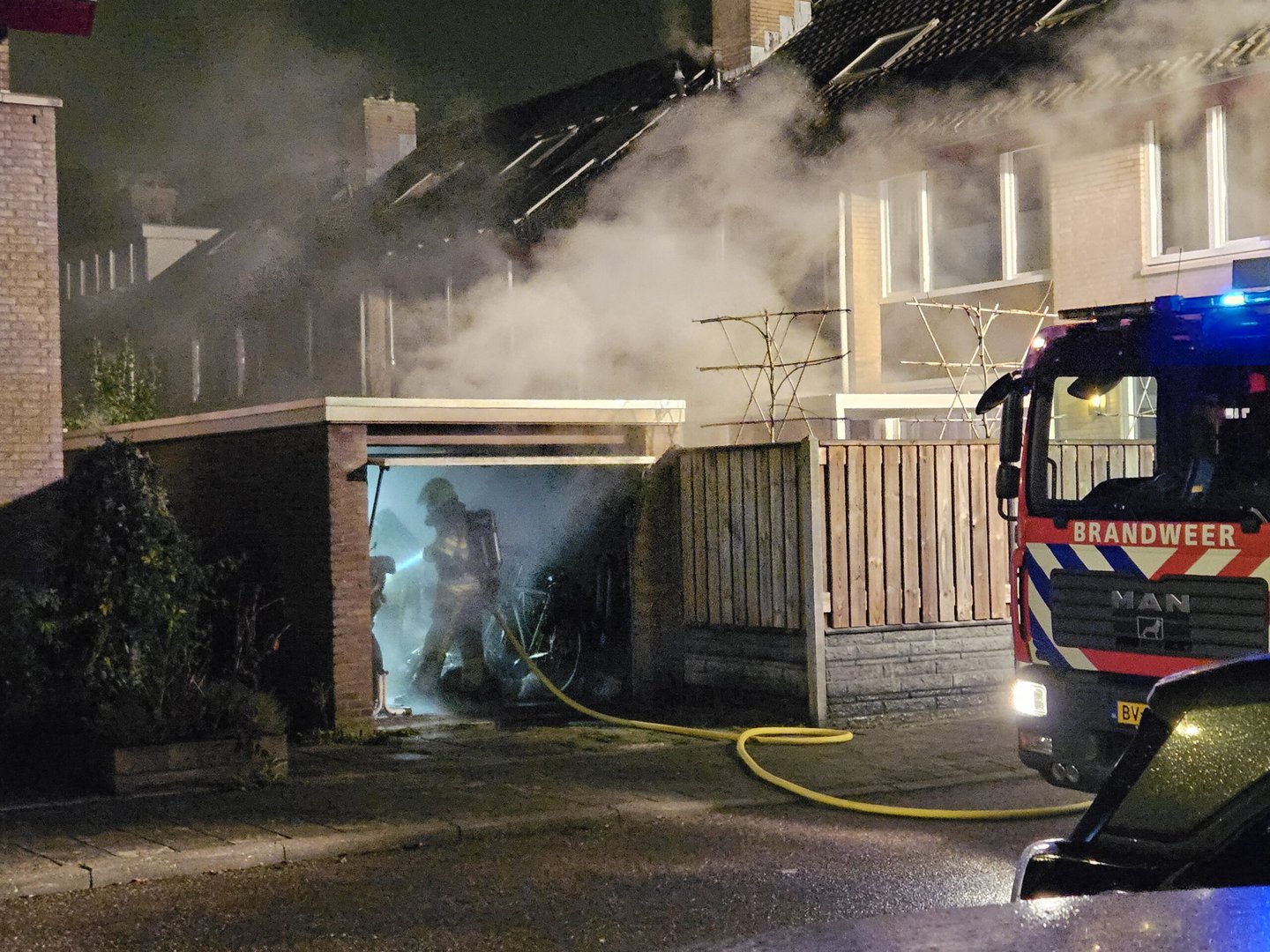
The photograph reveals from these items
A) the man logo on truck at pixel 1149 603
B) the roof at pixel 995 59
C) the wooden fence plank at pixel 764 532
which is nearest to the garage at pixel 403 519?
the wooden fence plank at pixel 764 532

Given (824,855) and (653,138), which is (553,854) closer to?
(824,855)

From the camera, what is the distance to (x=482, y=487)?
13883 millimetres

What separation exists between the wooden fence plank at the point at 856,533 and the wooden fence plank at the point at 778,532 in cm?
45

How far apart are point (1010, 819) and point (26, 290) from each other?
9.73 m

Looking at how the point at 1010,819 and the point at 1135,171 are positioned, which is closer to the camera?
the point at 1010,819

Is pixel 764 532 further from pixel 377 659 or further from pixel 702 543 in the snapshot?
pixel 377 659

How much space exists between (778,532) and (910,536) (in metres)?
0.97

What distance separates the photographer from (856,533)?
11.1 metres

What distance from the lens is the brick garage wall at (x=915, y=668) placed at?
10.9 metres

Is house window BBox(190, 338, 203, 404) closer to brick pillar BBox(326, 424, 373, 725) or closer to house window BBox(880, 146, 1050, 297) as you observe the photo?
house window BBox(880, 146, 1050, 297)

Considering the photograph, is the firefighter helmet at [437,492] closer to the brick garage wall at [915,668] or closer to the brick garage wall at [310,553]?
the brick garage wall at [310,553]

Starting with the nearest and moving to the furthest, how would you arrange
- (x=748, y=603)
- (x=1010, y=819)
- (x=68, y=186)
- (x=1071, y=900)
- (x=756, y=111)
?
1. (x=1071, y=900)
2. (x=1010, y=819)
3. (x=748, y=603)
4. (x=756, y=111)
5. (x=68, y=186)

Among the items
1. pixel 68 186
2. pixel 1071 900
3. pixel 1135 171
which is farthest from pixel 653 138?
pixel 68 186

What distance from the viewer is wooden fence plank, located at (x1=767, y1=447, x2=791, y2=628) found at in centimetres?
1113
